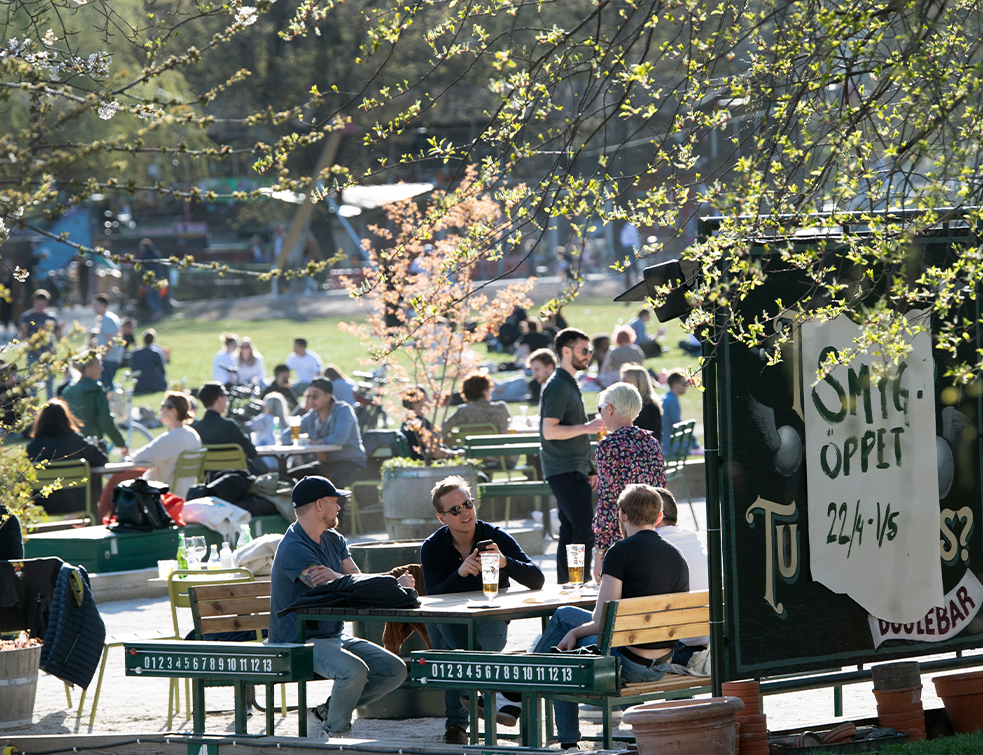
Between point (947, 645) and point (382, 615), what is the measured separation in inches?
103

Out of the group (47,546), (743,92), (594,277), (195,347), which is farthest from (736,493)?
(594,277)

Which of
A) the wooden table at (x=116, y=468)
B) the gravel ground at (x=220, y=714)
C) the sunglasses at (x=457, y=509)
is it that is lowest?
the gravel ground at (x=220, y=714)

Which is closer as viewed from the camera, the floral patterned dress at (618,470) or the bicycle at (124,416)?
the floral patterned dress at (618,470)

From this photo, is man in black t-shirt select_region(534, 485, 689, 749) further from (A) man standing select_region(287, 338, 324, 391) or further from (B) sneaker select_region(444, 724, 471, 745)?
(A) man standing select_region(287, 338, 324, 391)

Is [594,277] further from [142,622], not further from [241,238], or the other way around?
[142,622]

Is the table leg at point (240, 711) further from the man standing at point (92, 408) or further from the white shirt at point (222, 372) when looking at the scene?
the white shirt at point (222, 372)

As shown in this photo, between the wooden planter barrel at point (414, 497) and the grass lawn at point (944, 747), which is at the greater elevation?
the wooden planter barrel at point (414, 497)

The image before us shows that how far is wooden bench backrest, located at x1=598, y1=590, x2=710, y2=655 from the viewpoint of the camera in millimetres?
5543

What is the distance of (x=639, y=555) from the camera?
605cm

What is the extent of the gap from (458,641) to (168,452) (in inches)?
272

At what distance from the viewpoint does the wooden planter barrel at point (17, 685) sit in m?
7.21

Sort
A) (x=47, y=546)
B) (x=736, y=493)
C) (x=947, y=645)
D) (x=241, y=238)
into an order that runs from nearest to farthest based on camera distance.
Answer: (x=736, y=493) < (x=947, y=645) < (x=47, y=546) < (x=241, y=238)

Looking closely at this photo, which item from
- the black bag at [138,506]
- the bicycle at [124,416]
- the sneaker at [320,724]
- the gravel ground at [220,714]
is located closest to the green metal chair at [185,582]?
the gravel ground at [220,714]

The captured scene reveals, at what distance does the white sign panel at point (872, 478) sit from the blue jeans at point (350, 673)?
6.46 feet
